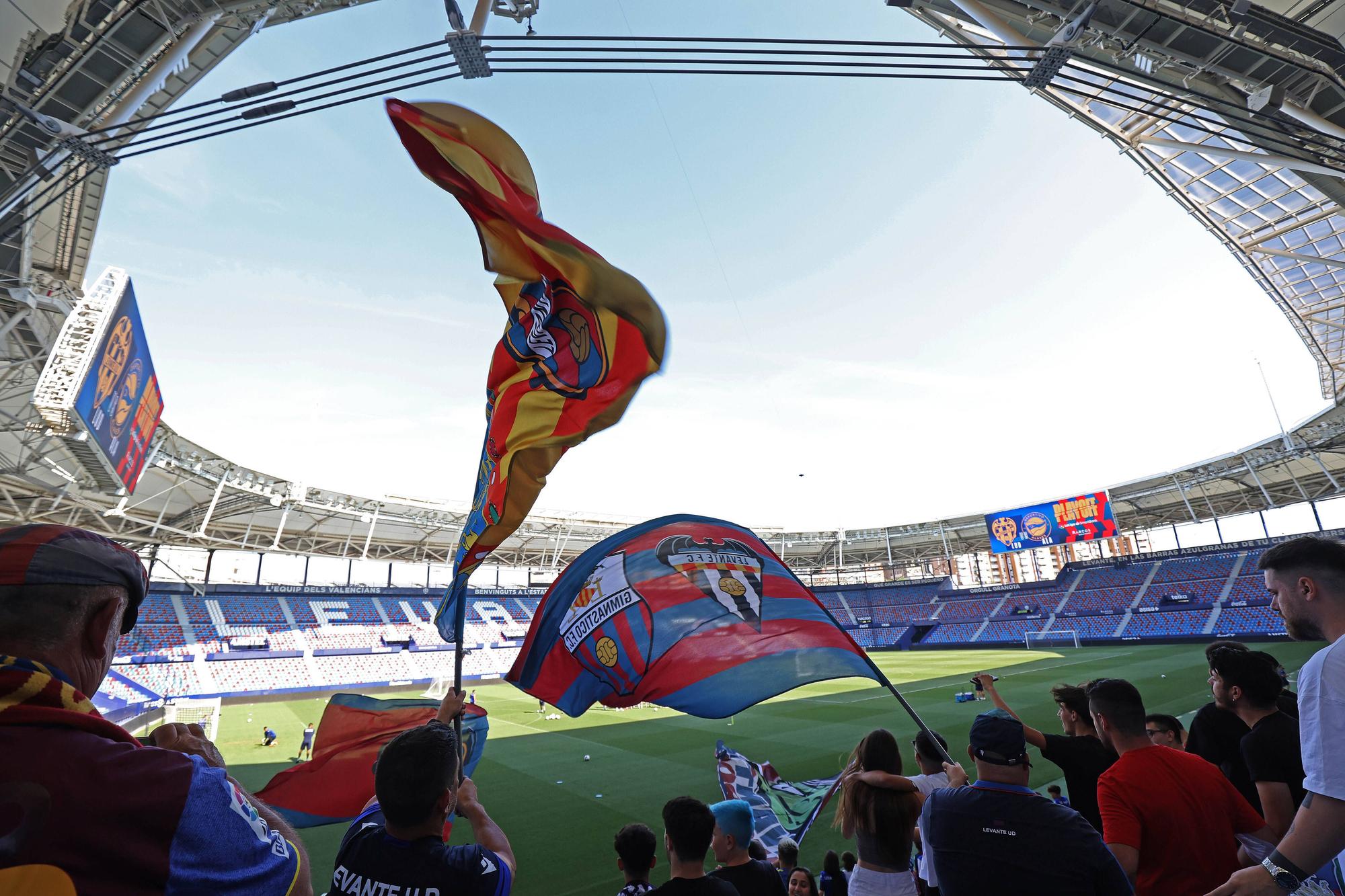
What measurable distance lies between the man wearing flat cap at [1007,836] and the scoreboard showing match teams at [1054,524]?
149ft

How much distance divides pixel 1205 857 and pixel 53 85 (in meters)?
12.0

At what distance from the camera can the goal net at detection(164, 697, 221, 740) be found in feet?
68.4

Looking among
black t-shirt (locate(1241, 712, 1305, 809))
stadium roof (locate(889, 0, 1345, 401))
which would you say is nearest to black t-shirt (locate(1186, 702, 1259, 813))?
black t-shirt (locate(1241, 712, 1305, 809))

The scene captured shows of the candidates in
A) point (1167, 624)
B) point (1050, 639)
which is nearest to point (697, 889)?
point (1167, 624)

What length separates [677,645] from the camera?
4734 millimetres

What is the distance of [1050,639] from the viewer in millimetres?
42938

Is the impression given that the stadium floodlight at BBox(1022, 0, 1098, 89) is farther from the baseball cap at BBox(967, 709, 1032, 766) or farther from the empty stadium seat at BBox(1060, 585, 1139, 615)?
the empty stadium seat at BBox(1060, 585, 1139, 615)

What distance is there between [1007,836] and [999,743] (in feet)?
1.07

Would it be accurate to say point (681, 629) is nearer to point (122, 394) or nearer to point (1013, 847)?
point (1013, 847)

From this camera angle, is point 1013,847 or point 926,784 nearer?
point 1013,847

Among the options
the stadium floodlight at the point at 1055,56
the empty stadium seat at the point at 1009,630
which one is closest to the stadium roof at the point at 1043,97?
the stadium floodlight at the point at 1055,56

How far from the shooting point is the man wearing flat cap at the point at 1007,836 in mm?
2238

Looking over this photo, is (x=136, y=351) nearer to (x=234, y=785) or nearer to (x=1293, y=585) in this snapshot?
(x=234, y=785)

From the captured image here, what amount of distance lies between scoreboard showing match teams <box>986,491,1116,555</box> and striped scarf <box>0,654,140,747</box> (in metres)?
48.0
